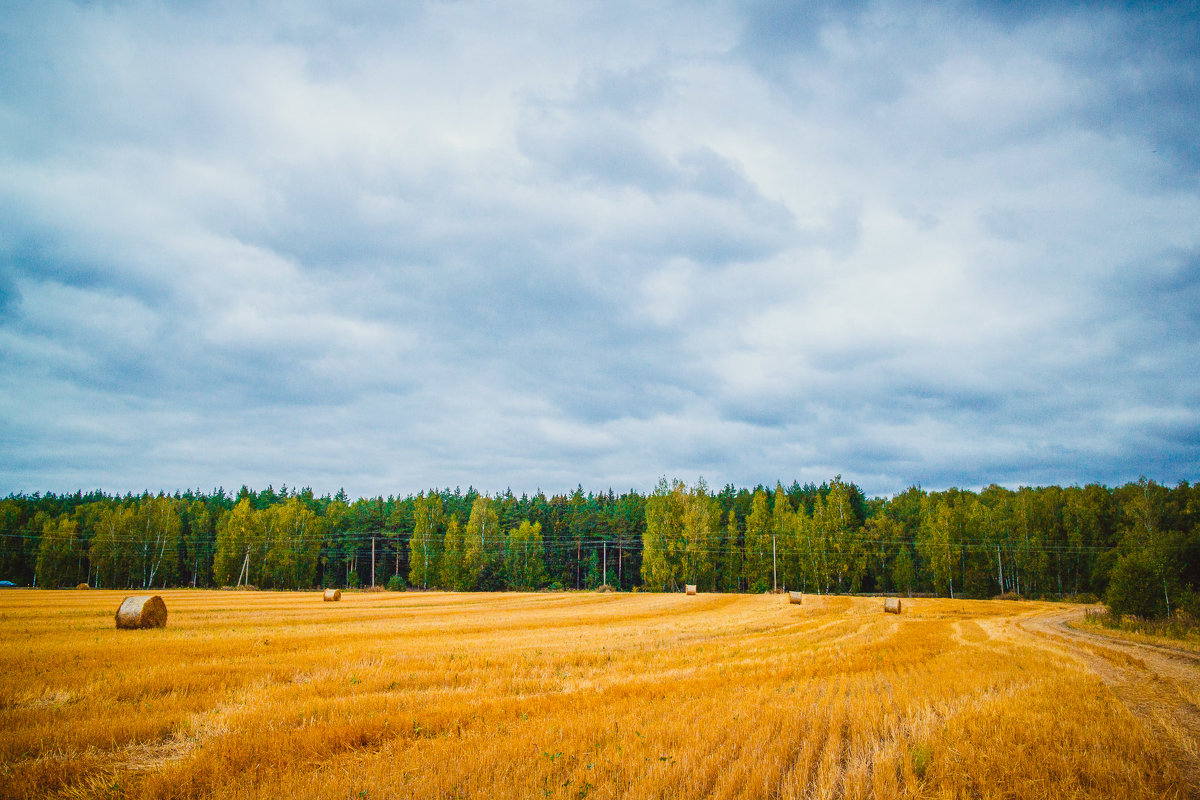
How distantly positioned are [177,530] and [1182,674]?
441 ft

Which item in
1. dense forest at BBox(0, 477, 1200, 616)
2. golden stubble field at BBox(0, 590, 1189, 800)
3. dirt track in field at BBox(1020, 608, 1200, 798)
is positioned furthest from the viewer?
dense forest at BBox(0, 477, 1200, 616)

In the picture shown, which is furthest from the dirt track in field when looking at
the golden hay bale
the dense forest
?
the dense forest

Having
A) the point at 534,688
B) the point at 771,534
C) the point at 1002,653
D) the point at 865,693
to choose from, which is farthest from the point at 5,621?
the point at 771,534

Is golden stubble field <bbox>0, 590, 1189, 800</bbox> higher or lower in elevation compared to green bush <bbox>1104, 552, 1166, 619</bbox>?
higher

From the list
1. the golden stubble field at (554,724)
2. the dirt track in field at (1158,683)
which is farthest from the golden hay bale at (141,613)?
the dirt track in field at (1158,683)

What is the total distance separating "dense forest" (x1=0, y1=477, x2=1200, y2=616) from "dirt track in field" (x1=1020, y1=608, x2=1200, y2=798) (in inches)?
2672

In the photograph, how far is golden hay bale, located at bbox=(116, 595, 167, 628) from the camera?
26.6 metres

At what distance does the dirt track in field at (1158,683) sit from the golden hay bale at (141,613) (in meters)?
34.9

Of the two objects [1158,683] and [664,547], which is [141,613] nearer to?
[1158,683]

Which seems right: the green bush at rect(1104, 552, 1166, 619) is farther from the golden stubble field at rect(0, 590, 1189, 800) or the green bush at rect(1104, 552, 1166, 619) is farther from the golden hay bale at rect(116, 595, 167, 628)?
the golden hay bale at rect(116, 595, 167, 628)

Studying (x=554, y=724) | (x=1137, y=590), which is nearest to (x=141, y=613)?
(x=554, y=724)

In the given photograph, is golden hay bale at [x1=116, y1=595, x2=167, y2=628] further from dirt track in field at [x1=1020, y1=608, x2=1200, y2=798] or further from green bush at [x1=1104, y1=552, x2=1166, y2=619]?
green bush at [x1=1104, y1=552, x2=1166, y2=619]

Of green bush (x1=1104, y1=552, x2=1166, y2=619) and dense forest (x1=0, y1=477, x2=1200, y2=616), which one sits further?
dense forest (x1=0, y1=477, x2=1200, y2=616)

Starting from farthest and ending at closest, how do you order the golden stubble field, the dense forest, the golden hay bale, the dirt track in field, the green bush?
1. the dense forest
2. the green bush
3. the golden hay bale
4. the dirt track in field
5. the golden stubble field
